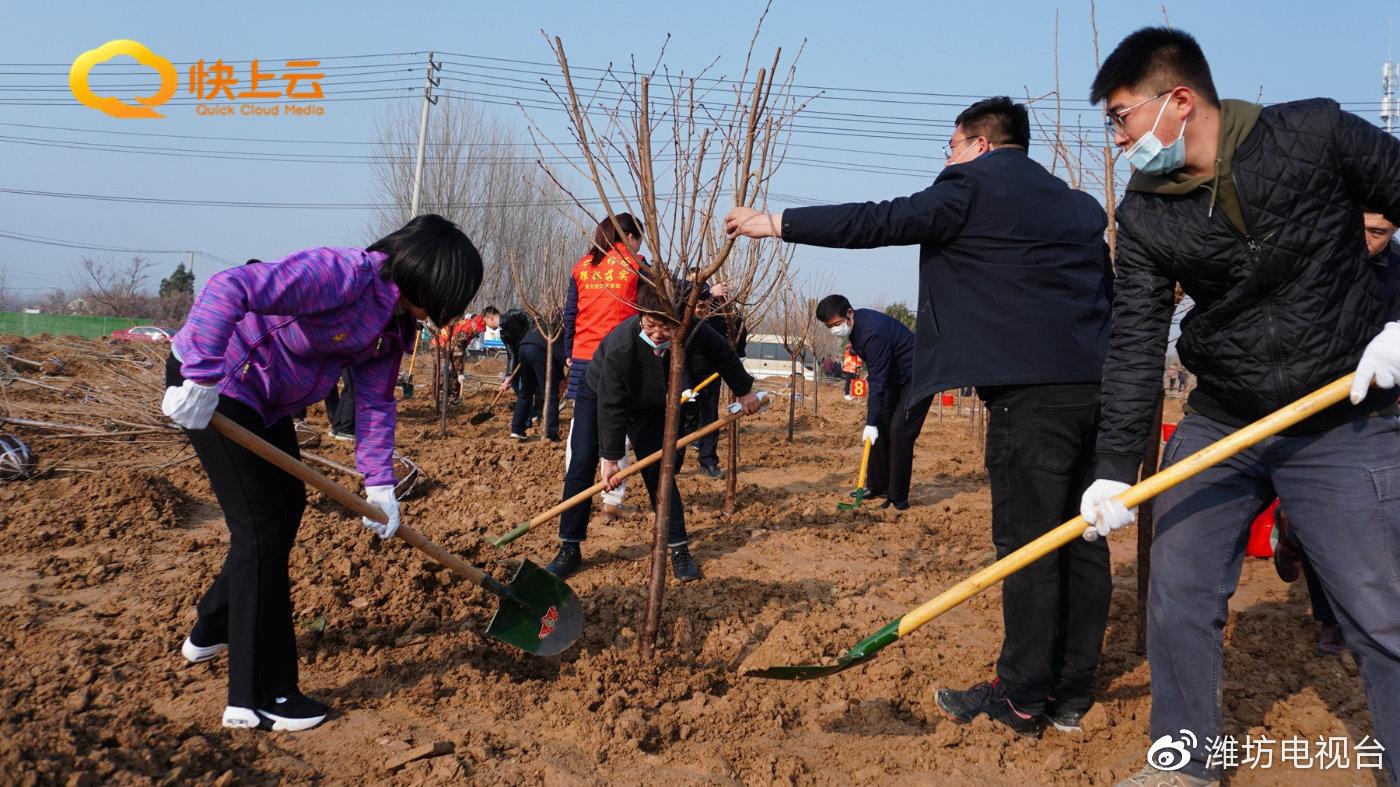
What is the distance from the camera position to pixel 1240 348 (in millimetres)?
2197

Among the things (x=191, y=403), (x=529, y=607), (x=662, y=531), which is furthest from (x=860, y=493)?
(x=191, y=403)

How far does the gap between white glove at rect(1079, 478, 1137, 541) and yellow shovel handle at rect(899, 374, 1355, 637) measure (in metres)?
0.02

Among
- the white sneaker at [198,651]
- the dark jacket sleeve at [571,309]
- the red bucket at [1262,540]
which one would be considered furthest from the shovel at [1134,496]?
the dark jacket sleeve at [571,309]

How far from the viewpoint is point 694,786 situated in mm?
2465

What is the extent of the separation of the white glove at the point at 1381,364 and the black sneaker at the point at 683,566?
3.13 meters

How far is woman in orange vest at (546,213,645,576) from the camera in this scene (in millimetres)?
4816

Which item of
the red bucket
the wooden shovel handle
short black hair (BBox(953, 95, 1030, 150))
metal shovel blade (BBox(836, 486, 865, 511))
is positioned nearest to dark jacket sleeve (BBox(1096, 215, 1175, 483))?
short black hair (BBox(953, 95, 1030, 150))

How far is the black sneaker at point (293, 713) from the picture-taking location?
8.84 feet

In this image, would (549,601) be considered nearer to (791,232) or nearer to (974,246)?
(791,232)

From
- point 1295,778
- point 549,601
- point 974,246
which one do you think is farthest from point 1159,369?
point 549,601

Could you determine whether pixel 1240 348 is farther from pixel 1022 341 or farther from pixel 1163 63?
pixel 1163 63

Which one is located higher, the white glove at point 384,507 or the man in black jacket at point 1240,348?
the man in black jacket at point 1240,348

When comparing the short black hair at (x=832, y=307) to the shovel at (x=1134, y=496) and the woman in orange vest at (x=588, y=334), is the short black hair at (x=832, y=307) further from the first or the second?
the shovel at (x=1134, y=496)

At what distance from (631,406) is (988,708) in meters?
2.26
